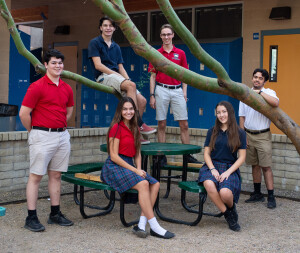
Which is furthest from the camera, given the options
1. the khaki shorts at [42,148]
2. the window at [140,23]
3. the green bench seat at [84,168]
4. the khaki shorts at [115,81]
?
the window at [140,23]

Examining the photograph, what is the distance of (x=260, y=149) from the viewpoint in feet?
20.6

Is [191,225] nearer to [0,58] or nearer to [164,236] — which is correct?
[164,236]

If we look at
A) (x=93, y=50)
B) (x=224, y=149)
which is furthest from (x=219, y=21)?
(x=224, y=149)

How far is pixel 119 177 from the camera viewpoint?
5.07 meters

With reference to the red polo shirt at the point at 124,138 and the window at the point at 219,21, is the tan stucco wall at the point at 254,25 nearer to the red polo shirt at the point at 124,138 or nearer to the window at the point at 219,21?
the window at the point at 219,21

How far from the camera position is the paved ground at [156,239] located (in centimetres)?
453

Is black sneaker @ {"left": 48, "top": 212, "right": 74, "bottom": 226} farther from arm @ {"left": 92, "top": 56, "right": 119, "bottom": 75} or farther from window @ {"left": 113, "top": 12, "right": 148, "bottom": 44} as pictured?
window @ {"left": 113, "top": 12, "right": 148, "bottom": 44}

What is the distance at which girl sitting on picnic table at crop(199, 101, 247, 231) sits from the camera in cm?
518

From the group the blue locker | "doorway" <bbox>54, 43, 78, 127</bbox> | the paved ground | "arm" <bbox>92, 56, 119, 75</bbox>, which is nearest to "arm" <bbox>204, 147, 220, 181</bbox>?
the paved ground

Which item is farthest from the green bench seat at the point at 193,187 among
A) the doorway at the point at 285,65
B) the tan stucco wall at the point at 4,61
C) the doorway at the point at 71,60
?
the doorway at the point at 71,60

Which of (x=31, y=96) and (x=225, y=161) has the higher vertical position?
(x=31, y=96)

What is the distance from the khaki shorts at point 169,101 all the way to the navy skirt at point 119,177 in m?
1.75

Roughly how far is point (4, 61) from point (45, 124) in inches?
233

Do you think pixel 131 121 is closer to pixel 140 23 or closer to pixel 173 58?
pixel 173 58
